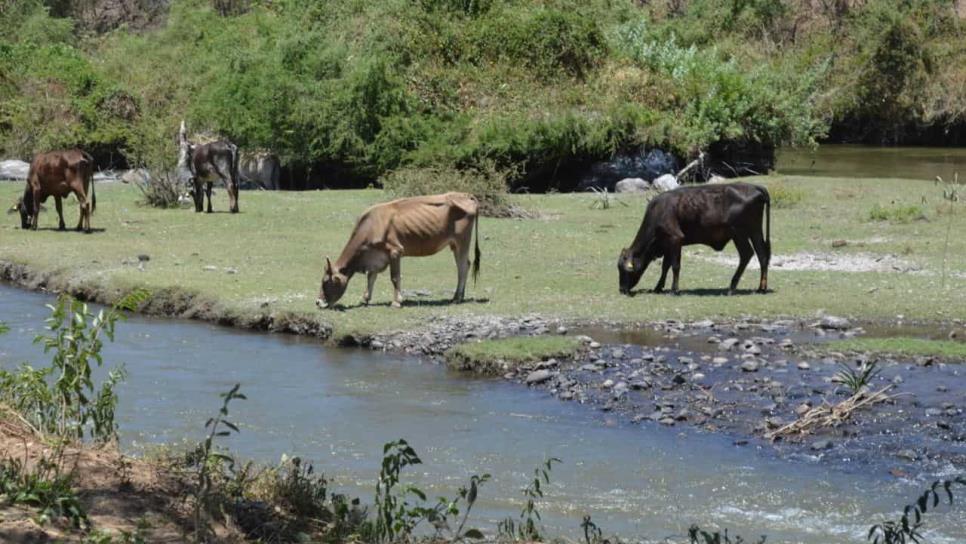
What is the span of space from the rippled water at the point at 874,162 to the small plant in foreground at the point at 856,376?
22.6m

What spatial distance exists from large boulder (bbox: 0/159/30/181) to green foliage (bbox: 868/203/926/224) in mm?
20598

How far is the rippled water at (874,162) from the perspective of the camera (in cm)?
3719

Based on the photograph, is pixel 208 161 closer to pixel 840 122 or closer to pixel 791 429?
pixel 791 429

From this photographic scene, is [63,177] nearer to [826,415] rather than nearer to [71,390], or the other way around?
[826,415]

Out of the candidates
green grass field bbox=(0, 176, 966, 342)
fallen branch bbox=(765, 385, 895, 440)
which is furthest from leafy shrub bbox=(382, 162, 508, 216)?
fallen branch bbox=(765, 385, 895, 440)

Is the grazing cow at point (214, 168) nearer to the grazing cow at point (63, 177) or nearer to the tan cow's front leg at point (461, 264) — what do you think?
the grazing cow at point (63, 177)

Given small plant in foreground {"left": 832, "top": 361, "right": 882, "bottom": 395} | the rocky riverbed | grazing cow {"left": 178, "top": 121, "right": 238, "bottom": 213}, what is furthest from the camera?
grazing cow {"left": 178, "top": 121, "right": 238, "bottom": 213}

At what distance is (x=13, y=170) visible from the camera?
1391 inches

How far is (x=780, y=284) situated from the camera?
18750 millimetres

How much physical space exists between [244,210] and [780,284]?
492 inches

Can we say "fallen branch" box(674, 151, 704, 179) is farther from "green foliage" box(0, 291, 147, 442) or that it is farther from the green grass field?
"green foliage" box(0, 291, 147, 442)

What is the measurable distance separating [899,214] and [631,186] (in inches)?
312

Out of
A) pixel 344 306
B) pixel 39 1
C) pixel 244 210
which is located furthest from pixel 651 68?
pixel 39 1

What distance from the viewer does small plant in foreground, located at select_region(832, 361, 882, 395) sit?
12.8 m
